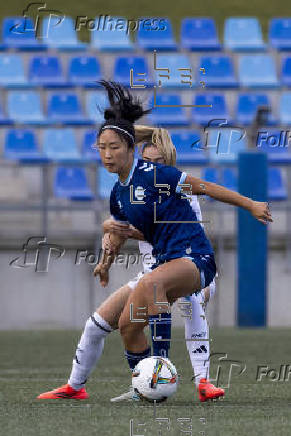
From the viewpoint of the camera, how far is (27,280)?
1177 centimetres

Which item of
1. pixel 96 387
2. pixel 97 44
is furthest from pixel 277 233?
pixel 96 387

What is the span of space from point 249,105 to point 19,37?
3689 millimetres

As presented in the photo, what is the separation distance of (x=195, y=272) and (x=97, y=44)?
433 inches

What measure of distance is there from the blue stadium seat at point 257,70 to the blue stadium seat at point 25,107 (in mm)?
2893

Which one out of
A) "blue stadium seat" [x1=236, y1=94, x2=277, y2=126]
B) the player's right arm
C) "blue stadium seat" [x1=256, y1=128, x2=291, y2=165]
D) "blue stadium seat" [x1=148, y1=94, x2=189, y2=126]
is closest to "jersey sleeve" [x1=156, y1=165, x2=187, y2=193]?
the player's right arm

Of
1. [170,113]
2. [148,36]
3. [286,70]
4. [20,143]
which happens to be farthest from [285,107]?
[20,143]

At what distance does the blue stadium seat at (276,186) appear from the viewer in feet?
41.4

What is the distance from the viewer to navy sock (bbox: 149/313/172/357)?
4891 mm

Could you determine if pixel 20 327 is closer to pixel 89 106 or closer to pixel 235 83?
pixel 89 106

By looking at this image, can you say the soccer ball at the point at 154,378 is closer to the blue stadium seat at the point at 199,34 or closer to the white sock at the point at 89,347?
the white sock at the point at 89,347

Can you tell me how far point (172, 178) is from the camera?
4.86 meters

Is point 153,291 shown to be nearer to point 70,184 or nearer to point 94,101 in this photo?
point 70,184

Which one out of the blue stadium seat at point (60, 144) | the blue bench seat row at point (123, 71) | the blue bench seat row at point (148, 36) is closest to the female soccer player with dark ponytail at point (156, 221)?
the blue stadium seat at point (60, 144)

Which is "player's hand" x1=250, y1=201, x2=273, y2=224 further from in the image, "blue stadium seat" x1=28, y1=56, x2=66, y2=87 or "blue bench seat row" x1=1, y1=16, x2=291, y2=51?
"blue bench seat row" x1=1, y1=16, x2=291, y2=51
